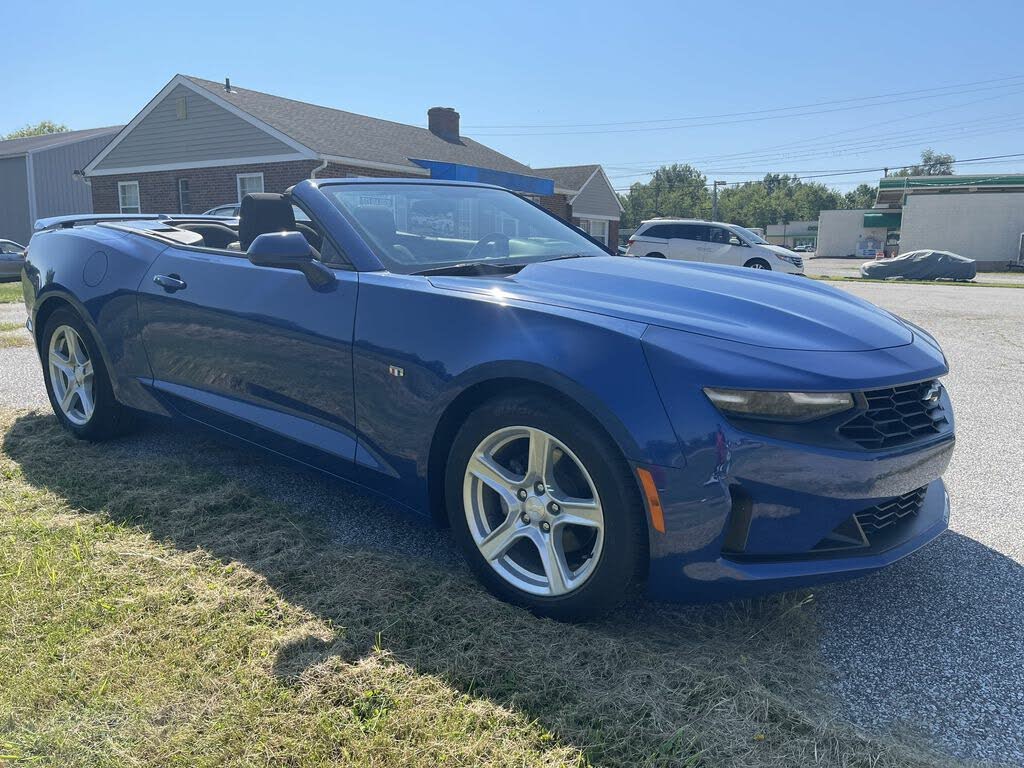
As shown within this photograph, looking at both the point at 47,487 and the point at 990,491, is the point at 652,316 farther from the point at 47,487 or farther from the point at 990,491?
the point at 47,487

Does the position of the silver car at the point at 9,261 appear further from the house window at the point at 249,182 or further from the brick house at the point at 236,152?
the house window at the point at 249,182

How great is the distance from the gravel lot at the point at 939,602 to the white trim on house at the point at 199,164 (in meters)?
18.2

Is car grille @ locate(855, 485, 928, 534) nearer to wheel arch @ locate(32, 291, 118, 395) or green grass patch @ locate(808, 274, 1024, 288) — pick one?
wheel arch @ locate(32, 291, 118, 395)

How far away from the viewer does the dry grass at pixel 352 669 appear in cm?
195

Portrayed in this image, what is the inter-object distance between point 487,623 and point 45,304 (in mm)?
3497

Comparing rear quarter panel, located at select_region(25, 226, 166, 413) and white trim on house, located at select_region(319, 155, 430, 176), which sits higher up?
white trim on house, located at select_region(319, 155, 430, 176)

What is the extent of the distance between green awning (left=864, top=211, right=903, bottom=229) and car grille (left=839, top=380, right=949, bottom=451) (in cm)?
5980

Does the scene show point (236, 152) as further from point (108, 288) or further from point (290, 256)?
point (290, 256)

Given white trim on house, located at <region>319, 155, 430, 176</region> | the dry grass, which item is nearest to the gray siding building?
white trim on house, located at <region>319, 155, 430, 176</region>

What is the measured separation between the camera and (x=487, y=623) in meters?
2.50

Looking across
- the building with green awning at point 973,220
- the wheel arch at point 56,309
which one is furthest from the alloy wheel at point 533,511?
the building with green awning at point 973,220

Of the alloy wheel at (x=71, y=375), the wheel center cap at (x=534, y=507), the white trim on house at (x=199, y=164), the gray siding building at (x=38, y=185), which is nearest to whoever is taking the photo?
the wheel center cap at (x=534, y=507)

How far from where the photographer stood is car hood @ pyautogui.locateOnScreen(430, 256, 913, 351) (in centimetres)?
241

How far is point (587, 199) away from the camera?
35.6 m
